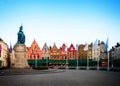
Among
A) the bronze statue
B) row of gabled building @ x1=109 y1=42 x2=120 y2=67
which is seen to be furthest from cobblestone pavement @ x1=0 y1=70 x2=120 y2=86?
row of gabled building @ x1=109 y1=42 x2=120 y2=67

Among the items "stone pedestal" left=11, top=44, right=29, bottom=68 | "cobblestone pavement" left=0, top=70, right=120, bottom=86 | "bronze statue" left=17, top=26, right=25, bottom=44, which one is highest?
"bronze statue" left=17, top=26, right=25, bottom=44

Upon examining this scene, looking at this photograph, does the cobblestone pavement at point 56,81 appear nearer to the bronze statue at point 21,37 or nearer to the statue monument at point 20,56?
the statue monument at point 20,56

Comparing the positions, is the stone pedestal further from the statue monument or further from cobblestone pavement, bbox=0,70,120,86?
cobblestone pavement, bbox=0,70,120,86

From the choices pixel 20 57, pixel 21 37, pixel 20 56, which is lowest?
pixel 20 57

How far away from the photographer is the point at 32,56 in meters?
152

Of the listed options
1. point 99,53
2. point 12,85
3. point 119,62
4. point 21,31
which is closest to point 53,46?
point 99,53

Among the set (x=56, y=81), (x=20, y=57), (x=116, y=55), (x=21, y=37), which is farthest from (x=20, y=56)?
(x=116, y=55)

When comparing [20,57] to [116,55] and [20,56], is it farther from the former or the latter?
[116,55]

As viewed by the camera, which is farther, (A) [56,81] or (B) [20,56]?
(B) [20,56]

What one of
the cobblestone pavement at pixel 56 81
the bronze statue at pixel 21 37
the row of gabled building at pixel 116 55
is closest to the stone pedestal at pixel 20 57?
the bronze statue at pixel 21 37

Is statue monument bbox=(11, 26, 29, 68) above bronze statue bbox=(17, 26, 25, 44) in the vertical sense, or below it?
below

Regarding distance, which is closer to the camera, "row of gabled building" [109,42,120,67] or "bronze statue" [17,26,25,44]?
"bronze statue" [17,26,25,44]

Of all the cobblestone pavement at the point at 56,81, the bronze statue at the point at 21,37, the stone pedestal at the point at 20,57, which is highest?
the bronze statue at the point at 21,37

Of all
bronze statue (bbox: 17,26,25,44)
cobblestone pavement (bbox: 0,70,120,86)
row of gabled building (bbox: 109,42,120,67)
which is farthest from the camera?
row of gabled building (bbox: 109,42,120,67)
